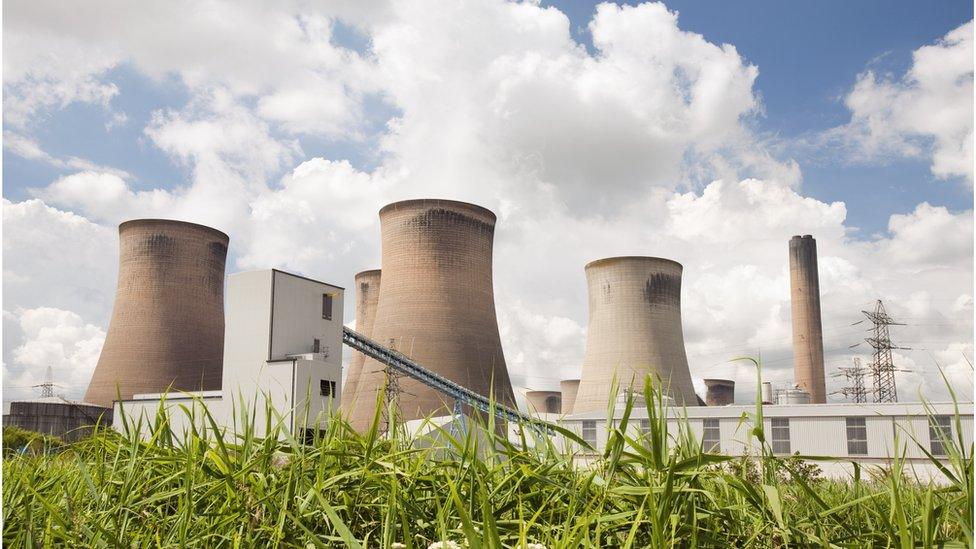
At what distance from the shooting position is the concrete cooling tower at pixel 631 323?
2633 centimetres

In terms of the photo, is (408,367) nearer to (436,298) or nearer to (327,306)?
(436,298)

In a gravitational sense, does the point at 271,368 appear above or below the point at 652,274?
below

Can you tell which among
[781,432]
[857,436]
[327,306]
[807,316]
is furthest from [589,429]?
[807,316]

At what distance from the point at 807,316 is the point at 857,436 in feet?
49.0

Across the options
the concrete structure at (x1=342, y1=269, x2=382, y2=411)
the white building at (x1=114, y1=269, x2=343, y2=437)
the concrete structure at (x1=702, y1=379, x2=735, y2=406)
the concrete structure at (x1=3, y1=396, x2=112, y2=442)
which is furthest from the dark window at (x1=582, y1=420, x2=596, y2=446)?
the concrete structure at (x1=702, y1=379, x2=735, y2=406)

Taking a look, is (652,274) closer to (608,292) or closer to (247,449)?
(608,292)

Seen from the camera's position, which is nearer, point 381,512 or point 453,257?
point 381,512

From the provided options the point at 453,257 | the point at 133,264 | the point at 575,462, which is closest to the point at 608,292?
the point at 453,257

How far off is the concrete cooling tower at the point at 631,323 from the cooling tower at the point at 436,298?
390cm

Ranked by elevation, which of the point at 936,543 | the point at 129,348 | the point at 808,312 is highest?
the point at 808,312

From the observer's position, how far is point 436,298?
2389 cm

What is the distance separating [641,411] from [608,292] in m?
6.63

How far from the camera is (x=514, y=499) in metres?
2.02

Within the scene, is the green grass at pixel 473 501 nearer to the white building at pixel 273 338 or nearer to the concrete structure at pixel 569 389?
the white building at pixel 273 338
